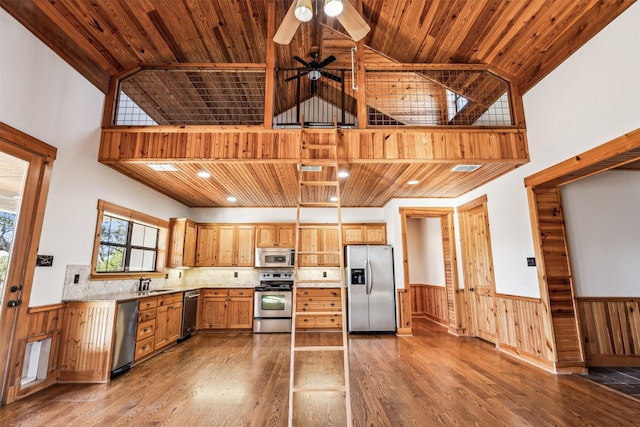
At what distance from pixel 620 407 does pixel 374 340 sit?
319cm

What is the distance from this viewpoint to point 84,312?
337cm

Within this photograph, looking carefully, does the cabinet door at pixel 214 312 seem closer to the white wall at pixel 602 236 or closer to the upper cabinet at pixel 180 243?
the upper cabinet at pixel 180 243

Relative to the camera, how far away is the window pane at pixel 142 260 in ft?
16.2

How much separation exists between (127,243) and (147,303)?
1.20m

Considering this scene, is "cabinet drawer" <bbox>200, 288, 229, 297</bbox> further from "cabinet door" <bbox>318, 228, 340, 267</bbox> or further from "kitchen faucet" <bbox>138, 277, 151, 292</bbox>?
"cabinet door" <bbox>318, 228, 340, 267</bbox>

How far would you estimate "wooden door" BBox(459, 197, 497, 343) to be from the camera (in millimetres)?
5012

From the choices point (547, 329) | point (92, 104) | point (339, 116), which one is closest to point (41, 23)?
point (92, 104)

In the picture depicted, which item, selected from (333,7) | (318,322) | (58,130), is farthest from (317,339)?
(333,7)

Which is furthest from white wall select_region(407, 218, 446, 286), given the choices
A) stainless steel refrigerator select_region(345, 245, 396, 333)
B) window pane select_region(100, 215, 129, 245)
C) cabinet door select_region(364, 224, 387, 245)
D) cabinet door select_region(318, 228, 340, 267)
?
window pane select_region(100, 215, 129, 245)

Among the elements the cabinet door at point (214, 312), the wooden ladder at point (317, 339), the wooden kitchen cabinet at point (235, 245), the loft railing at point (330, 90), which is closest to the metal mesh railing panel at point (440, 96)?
the loft railing at point (330, 90)

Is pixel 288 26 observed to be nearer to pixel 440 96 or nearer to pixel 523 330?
pixel 440 96

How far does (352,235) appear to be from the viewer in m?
6.65

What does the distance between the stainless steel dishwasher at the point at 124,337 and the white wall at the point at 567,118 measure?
16.8 feet

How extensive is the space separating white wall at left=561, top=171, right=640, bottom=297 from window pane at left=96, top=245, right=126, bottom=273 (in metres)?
6.27
